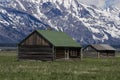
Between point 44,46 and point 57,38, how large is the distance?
11.8ft

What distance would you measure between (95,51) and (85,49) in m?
3.46

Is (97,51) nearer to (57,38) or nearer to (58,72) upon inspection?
(57,38)

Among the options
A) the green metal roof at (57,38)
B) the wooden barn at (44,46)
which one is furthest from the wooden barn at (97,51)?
the wooden barn at (44,46)

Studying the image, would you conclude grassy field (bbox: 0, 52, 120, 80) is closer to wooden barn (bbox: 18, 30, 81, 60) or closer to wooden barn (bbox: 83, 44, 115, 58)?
wooden barn (bbox: 18, 30, 81, 60)

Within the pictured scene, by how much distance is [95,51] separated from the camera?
128m

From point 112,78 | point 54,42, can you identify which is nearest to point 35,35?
point 54,42

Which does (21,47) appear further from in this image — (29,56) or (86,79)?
(86,79)

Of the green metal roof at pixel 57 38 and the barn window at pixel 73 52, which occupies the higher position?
the green metal roof at pixel 57 38

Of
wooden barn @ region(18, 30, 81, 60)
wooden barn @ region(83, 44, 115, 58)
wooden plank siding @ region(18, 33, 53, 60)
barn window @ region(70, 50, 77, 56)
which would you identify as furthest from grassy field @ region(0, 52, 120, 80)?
wooden barn @ region(83, 44, 115, 58)

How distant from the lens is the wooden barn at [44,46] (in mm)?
82250

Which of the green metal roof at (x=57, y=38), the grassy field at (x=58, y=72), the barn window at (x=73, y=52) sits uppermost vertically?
the green metal roof at (x=57, y=38)

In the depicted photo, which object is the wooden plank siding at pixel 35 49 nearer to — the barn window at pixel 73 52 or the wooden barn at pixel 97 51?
the barn window at pixel 73 52

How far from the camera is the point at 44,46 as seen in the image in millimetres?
82938

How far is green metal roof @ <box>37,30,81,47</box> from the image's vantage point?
271 ft
